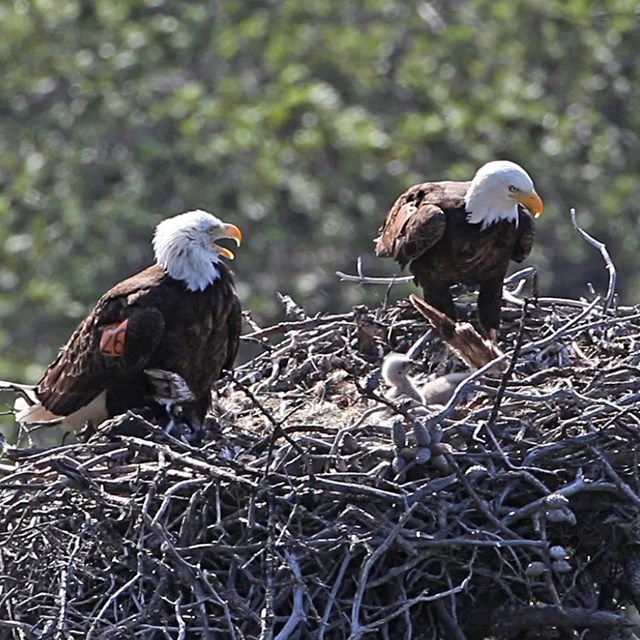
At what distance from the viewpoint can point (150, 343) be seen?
750 centimetres

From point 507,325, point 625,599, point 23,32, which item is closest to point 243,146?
point 23,32

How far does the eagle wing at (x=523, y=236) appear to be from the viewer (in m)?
8.65

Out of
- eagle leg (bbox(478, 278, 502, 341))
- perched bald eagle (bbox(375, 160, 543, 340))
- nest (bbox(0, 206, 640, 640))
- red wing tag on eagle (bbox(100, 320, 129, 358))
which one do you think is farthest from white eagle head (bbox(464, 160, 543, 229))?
red wing tag on eagle (bbox(100, 320, 129, 358))

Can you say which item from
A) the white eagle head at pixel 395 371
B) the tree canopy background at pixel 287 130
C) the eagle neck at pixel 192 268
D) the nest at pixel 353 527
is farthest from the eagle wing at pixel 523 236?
the tree canopy background at pixel 287 130

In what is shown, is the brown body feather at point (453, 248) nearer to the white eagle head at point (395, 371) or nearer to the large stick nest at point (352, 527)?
the white eagle head at point (395, 371)

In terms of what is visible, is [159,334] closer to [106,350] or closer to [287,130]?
[106,350]

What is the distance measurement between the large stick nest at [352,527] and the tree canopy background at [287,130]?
5.57 m

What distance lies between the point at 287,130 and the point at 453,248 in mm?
5805

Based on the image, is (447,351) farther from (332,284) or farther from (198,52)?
(198,52)

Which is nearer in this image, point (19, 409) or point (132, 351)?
point (132, 351)

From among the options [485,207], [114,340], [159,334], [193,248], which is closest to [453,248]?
[485,207]

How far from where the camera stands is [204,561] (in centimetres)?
673

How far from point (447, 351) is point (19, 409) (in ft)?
Result: 6.70

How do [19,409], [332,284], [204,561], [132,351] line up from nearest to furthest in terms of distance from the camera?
[204,561]
[132,351]
[19,409]
[332,284]
